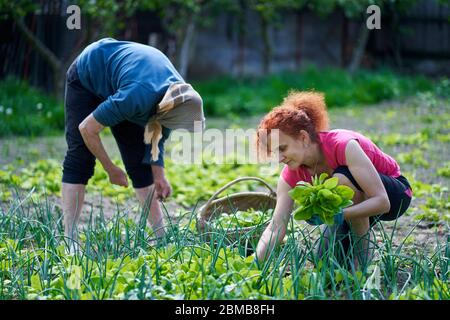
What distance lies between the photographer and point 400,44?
42.3ft

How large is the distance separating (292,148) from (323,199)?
38 centimetres

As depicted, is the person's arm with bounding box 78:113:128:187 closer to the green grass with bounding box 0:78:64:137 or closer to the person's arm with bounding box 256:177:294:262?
the person's arm with bounding box 256:177:294:262

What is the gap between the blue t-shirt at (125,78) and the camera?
3404 millimetres

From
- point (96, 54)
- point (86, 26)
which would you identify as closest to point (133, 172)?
A: point (96, 54)

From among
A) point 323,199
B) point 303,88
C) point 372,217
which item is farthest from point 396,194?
point 303,88

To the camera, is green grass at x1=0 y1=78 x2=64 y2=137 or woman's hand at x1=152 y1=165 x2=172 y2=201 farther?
green grass at x1=0 y1=78 x2=64 y2=137

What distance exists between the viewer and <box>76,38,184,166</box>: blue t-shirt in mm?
3404

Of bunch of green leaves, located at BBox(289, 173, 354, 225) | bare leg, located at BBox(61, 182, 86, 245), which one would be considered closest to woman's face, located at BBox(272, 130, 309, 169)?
bunch of green leaves, located at BBox(289, 173, 354, 225)

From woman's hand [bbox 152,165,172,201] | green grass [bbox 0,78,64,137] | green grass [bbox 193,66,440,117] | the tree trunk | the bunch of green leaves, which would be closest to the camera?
the bunch of green leaves

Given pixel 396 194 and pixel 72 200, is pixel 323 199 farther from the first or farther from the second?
pixel 72 200

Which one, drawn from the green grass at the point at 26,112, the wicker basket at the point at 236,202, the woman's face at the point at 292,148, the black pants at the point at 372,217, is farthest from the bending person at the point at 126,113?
the green grass at the point at 26,112

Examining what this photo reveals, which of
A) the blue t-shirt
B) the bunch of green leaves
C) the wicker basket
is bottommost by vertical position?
the wicker basket

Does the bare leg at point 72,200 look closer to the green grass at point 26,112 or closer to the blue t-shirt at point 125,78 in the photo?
the blue t-shirt at point 125,78
